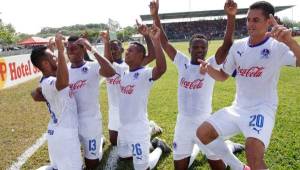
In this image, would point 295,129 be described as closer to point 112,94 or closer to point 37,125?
point 112,94

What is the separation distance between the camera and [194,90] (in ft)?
19.5

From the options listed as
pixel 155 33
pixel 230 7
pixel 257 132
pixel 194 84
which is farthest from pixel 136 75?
pixel 257 132

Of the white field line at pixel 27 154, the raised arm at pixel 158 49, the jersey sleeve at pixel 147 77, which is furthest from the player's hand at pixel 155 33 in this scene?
the white field line at pixel 27 154

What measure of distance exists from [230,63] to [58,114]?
2359mm

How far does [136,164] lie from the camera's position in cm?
593

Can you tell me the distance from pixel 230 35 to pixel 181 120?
1527mm

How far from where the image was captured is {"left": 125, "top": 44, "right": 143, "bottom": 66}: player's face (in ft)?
20.1

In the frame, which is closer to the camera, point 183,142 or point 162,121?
point 183,142

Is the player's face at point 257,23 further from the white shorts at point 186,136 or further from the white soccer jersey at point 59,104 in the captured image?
the white soccer jersey at point 59,104

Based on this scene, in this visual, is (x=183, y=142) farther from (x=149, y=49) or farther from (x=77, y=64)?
(x=77, y=64)

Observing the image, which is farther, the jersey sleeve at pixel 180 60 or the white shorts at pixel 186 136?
the jersey sleeve at pixel 180 60

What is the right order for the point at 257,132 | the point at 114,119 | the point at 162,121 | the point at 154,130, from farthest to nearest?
1. the point at 162,121
2. the point at 154,130
3. the point at 114,119
4. the point at 257,132

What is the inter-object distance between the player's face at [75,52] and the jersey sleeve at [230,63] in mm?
2239

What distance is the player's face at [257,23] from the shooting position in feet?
15.4
